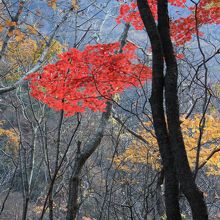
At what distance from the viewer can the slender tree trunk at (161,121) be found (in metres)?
2.92

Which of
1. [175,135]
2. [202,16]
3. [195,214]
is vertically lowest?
[195,214]

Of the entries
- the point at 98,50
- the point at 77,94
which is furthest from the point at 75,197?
the point at 98,50

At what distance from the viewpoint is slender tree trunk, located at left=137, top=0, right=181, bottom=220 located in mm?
2924

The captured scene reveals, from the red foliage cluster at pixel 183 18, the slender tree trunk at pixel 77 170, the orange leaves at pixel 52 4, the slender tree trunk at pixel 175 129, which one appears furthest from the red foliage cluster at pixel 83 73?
the slender tree trunk at pixel 175 129

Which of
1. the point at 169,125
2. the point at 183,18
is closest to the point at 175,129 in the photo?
the point at 169,125

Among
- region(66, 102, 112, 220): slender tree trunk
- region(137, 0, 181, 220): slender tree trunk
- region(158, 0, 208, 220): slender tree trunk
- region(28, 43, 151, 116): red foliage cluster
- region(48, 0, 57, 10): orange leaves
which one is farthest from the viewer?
region(48, 0, 57, 10): orange leaves

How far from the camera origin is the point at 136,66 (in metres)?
6.43

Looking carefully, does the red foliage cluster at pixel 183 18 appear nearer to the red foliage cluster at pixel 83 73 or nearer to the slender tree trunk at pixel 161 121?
the red foliage cluster at pixel 83 73

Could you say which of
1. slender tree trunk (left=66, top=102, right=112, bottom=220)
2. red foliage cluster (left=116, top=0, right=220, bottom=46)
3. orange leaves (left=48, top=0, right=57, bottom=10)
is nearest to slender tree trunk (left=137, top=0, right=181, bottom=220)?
slender tree trunk (left=66, top=102, right=112, bottom=220)

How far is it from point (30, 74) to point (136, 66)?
2.33 m

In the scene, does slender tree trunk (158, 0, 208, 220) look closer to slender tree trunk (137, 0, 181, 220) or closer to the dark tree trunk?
the dark tree trunk

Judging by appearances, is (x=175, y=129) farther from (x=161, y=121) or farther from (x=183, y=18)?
(x=183, y=18)

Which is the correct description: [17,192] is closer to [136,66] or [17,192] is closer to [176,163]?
[136,66]

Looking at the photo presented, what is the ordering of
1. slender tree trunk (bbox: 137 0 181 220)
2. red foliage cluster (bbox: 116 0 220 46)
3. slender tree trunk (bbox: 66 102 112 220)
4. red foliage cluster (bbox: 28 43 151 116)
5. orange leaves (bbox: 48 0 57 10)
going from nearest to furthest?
slender tree trunk (bbox: 137 0 181 220) < slender tree trunk (bbox: 66 102 112 220) < red foliage cluster (bbox: 28 43 151 116) < red foliage cluster (bbox: 116 0 220 46) < orange leaves (bbox: 48 0 57 10)
